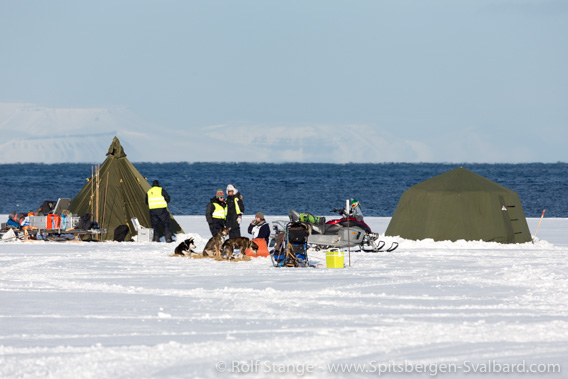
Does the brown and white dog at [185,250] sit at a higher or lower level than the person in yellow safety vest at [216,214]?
lower

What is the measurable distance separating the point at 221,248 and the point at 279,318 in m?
7.82

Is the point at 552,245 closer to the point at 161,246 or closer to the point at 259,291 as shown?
the point at 161,246

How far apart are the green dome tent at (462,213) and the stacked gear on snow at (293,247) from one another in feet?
23.8

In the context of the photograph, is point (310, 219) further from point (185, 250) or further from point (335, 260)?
point (335, 260)

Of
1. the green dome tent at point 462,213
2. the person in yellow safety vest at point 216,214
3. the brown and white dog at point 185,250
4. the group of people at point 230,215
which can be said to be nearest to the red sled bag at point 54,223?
the group of people at point 230,215

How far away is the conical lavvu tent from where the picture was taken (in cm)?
2491

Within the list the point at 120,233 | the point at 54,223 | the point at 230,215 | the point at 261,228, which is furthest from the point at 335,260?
the point at 54,223

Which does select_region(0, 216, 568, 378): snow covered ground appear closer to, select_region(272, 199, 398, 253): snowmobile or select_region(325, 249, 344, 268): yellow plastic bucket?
select_region(325, 249, 344, 268): yellow plastic bucket

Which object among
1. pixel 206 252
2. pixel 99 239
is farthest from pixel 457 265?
pixel 99 239

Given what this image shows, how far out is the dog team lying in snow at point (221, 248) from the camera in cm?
1852

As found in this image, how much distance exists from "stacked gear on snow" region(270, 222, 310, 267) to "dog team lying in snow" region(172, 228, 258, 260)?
4.49ft

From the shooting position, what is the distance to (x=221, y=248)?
18.7m

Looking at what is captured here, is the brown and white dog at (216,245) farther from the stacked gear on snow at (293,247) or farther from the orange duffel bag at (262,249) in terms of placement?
the stacked gear on snow at (293,247)

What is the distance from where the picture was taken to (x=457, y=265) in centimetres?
1797
